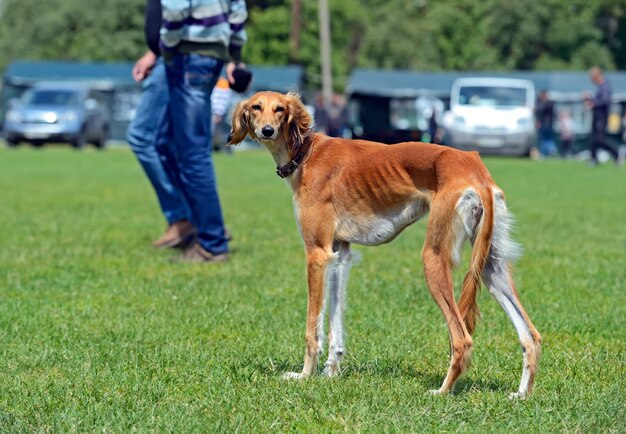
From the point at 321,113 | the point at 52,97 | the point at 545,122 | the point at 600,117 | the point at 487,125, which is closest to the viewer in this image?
the point at 600,117

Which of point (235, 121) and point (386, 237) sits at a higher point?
point (235, 121)

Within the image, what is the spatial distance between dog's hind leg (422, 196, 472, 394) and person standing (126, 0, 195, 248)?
15.1 ft

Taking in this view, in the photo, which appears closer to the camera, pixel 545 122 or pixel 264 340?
pixel 264 340

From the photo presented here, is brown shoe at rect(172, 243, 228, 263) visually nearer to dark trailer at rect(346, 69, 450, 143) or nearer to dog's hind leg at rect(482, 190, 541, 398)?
dog's hind leg at rect(482, 190, 541, 398)

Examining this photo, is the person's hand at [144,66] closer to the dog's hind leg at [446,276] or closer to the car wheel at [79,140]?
the dog's hind leg at [446,276]

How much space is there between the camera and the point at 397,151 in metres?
4.79

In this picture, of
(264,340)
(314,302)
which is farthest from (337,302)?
(264,340)

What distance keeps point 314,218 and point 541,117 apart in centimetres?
3342

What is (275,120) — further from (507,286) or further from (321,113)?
(321,113)

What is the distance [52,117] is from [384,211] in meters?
31.5

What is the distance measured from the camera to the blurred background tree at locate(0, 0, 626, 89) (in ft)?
238

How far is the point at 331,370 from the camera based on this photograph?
5.04 metres

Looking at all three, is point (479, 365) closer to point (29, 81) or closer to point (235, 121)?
point (235, 121)

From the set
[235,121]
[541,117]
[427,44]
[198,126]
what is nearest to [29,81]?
[541,117]
